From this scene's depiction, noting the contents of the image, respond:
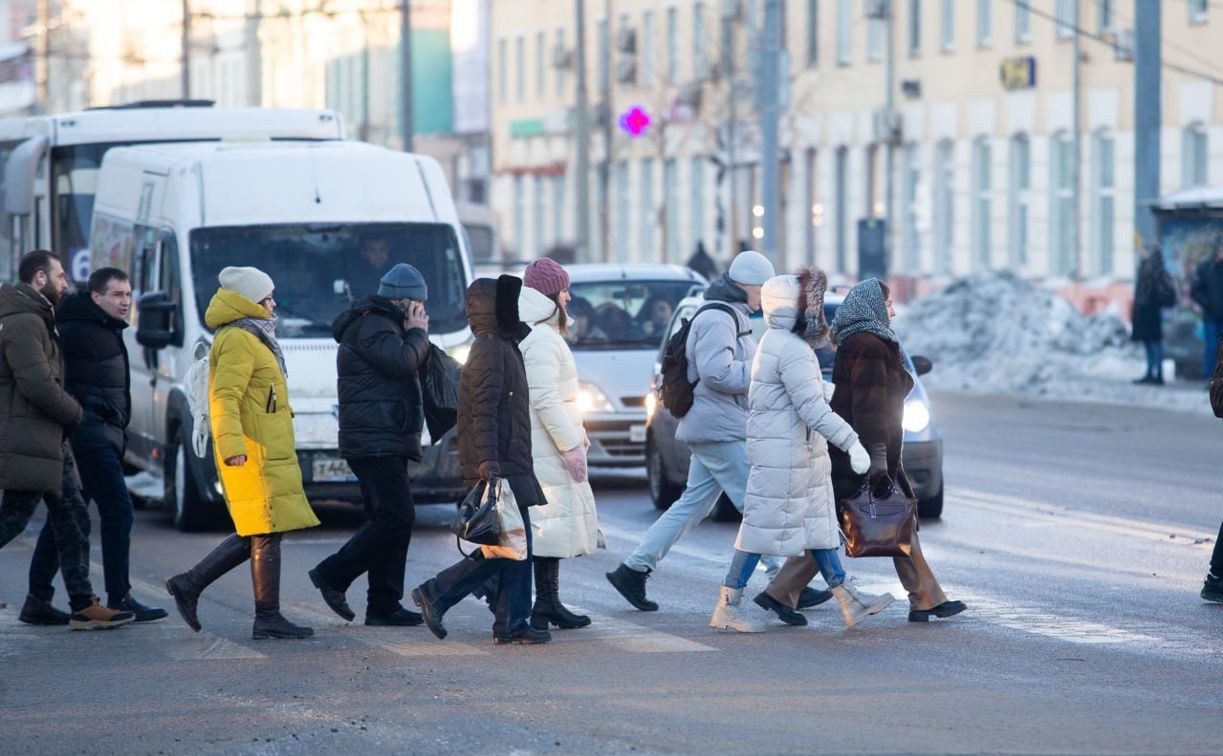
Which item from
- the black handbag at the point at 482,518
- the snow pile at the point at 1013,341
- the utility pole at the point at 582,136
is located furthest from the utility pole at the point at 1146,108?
the black handbag at the point at 482,518

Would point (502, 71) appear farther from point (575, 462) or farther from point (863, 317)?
point (575, 462)

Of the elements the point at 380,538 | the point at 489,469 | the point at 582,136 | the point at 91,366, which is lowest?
the point at 380,538

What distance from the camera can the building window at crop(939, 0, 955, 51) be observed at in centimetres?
4981

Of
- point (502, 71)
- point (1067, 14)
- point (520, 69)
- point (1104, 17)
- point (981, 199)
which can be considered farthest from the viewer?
point (502, 71)

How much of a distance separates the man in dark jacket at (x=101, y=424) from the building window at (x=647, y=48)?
5172cm

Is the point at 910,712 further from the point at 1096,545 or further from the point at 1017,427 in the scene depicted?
the point at 1017,427

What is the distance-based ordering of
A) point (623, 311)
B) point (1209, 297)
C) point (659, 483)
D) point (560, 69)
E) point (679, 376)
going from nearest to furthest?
point (679, 376) < point (659, 483) < point (623, 311) < point (1209, 297) < point (560, 69)

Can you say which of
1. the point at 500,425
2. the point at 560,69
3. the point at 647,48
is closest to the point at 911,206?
the point at 647,48

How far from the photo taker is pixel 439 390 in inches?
467

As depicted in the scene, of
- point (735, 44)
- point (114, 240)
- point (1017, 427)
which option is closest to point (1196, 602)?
point (114, 240)

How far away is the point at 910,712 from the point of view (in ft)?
30.2

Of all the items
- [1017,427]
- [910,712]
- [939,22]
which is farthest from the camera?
[939,22]

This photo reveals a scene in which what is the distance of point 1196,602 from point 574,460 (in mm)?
3086

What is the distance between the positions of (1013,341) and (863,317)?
24.6m
